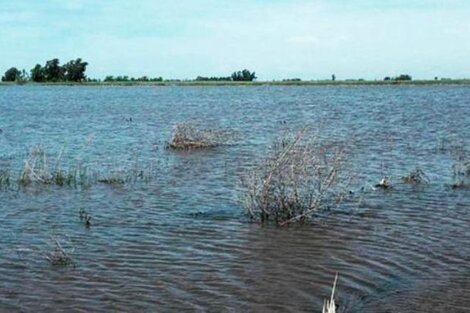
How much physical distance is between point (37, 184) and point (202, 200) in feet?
14.7

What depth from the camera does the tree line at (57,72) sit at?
484 feet

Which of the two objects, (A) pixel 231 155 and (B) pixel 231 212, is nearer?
(B) pixel 231 212

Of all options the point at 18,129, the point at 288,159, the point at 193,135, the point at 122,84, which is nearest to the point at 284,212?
the point at 288,159

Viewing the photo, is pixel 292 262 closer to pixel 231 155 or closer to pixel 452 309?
pixel 452 309

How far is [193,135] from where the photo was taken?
24.9 meters

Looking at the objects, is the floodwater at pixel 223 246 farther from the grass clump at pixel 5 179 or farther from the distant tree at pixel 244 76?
the distant tree at pixel 244 76

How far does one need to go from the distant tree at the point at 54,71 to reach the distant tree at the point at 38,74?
65 cm

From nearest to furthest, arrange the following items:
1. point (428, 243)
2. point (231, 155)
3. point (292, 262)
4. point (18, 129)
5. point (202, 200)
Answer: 1. point (292, 262)
2. point (428, 243)
3. point (202, 200)
4. point (231, 155)
5. point (18, 129)

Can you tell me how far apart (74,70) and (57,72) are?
12.3 feet

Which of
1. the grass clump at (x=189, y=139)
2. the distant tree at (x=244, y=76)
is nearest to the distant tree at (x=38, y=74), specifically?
the distant tree at (x=244, y=76)

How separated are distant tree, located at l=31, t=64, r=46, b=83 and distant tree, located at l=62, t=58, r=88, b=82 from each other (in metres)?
5.54

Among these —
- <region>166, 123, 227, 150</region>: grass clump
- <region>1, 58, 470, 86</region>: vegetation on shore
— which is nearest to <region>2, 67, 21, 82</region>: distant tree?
<region>1, 58, 470, 86</region>: vegetation on shore

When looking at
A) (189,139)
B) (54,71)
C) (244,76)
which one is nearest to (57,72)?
(54,71)

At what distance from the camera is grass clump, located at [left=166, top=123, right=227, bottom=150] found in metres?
24.3
